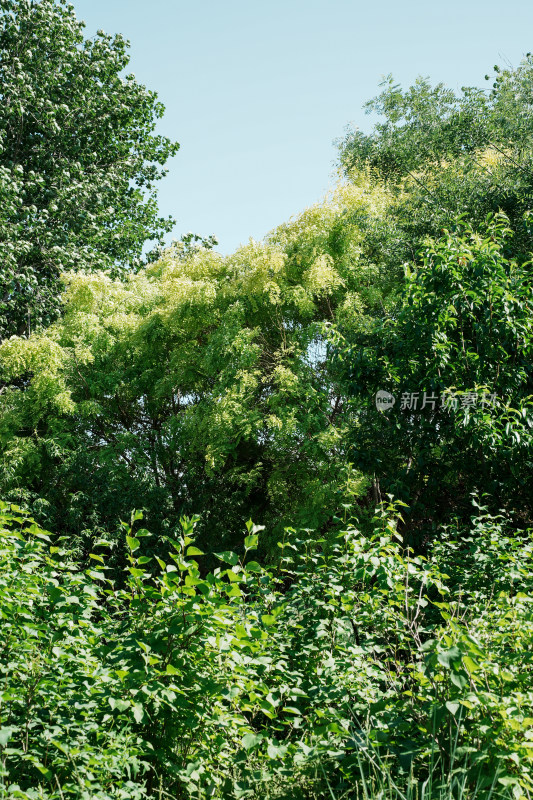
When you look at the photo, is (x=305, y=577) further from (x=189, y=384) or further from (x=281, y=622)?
(x=189, y=384)

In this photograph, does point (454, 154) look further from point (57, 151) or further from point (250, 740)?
point (250, 740)

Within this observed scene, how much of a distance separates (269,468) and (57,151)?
364 inches

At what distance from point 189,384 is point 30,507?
11.9 ft

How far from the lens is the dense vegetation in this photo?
2.65 meters

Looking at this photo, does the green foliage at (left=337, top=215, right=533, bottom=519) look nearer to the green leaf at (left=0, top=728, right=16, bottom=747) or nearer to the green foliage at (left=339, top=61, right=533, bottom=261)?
the green foliage at (left=339, top=61, right=533, bottom=261)

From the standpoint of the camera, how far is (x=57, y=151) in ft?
50.8

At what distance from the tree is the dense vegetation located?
0.29 feet

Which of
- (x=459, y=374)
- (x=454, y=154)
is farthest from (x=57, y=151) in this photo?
(x=459, y=374)

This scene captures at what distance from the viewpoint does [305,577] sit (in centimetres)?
364

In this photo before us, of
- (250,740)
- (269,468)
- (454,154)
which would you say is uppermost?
(454,154)

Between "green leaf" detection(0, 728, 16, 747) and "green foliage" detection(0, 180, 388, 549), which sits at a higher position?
"green foliage" detection(0, 180, 388, 549)

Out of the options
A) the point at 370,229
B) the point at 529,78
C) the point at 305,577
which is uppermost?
the point at 529,78

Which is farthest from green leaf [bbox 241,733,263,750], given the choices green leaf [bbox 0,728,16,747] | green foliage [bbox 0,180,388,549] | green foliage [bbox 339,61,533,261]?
green foliage [bbox 0,180,388,549]

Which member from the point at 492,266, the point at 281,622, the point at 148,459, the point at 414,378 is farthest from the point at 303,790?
the point at 148,459
